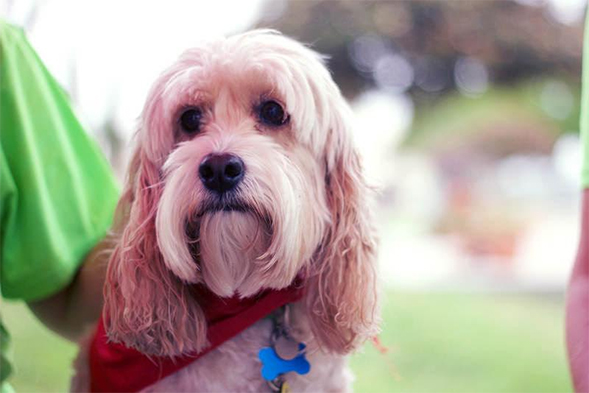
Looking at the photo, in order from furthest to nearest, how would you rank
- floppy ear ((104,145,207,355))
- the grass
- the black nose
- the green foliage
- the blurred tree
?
1. the green foliage
2. the grass
3. the blurred tree
4. floppy ear ((104,145,207,355))
5. the black nose

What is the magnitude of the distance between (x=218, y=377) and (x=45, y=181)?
1.41 ft

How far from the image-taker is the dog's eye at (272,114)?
0.93 metres

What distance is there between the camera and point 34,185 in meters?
0.98

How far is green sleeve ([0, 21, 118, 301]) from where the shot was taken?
3.18 ft

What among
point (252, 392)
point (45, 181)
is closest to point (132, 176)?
point (45, 181)

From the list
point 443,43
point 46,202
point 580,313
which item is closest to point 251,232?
point 46,202

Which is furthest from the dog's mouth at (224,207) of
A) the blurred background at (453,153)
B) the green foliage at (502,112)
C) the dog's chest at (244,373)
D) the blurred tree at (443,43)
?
the green foliage at (502,112)

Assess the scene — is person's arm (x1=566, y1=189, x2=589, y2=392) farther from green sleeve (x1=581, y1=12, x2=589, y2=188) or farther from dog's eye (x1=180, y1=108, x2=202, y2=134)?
dog's eye (x1=180, y1=108, x2=202, y2=134)

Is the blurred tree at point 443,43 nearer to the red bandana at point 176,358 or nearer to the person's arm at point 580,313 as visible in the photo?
the person's arm at point 580,313

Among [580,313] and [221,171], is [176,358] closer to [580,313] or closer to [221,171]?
[221,171]

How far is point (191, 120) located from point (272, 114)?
0.12 meters

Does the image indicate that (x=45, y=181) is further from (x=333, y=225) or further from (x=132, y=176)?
(x=333, y=225)

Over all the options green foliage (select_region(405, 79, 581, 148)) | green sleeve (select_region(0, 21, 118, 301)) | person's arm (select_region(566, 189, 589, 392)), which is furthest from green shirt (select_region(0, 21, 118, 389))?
green foliage (select_region(405, 79, 581, 148))

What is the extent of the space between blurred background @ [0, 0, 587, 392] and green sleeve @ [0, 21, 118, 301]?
0.09 meters
